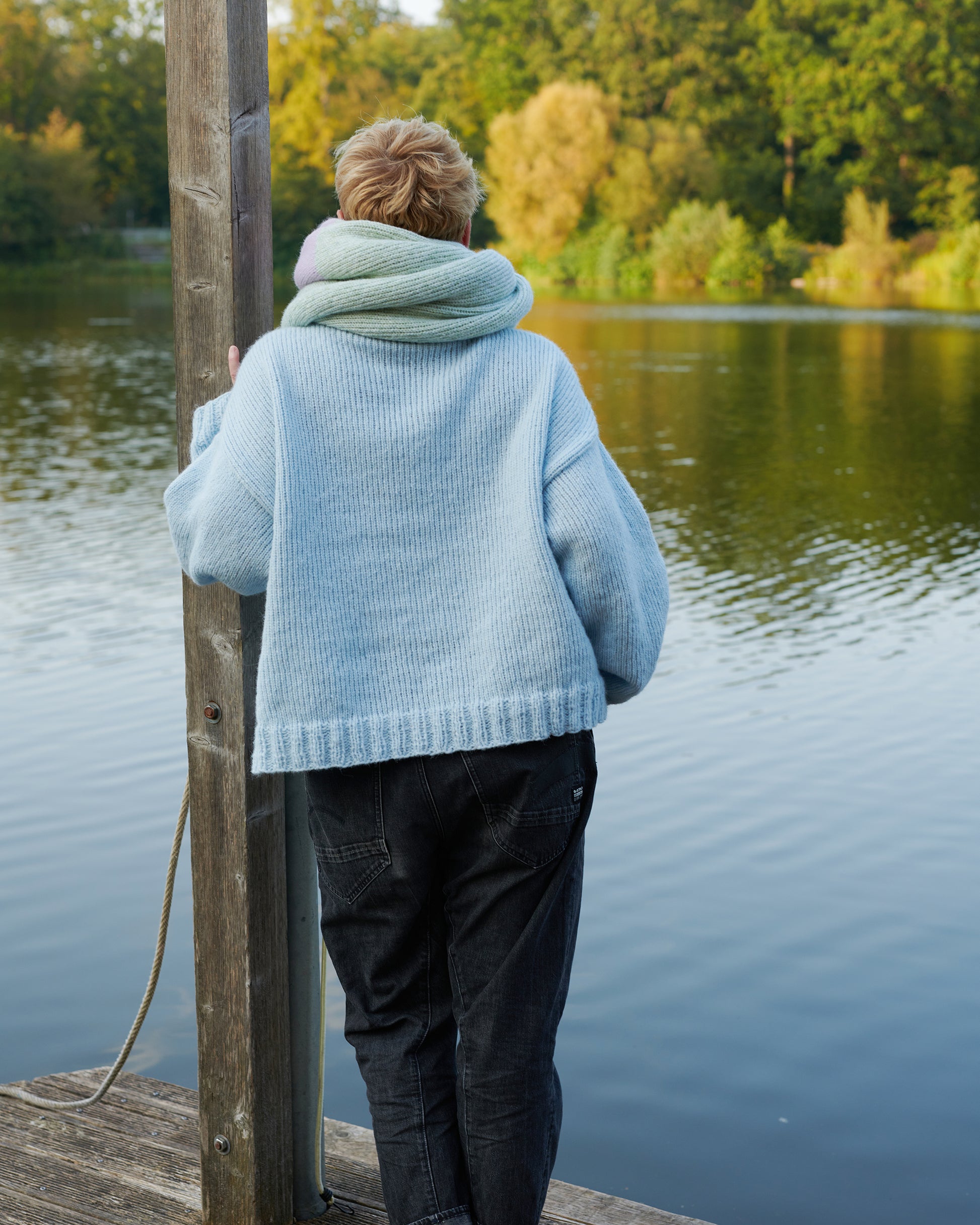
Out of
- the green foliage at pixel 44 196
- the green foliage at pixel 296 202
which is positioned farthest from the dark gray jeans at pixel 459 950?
the green foliage at pixel 296 202

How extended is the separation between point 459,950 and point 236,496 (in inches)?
23.9

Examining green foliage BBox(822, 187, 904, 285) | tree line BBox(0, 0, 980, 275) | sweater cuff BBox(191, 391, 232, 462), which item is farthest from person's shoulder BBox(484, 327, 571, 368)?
tree line BBox(0, 0, 980, 275)

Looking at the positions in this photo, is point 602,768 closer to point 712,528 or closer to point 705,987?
point 705,987

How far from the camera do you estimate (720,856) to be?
442 centimetres

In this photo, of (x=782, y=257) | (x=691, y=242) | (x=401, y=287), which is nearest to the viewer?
(x=401, y=287)

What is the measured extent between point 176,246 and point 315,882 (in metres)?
0.93

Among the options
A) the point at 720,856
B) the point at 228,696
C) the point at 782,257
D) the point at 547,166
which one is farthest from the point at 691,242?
the point at 228,696

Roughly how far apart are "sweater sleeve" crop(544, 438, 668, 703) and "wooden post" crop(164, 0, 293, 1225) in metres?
0.52

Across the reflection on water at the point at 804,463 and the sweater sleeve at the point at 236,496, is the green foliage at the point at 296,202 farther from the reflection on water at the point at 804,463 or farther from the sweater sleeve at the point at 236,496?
the sweater sleeve at the point at 236,496

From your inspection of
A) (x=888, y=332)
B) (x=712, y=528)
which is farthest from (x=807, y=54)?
(x=712, y=528)

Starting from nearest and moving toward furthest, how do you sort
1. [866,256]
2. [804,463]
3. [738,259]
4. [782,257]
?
[804,463]
[866,256]
[738,259]
[782,257]

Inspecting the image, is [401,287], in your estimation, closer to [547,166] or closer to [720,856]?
[720,856]

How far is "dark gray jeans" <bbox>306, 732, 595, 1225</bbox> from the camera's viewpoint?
5.30 feet

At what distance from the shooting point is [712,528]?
31.9ft
